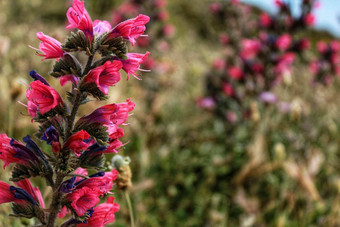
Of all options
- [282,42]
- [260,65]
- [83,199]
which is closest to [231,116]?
[260,65]

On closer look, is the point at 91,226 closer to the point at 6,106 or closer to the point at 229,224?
the point at 229,224

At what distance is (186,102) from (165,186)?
2.73 m

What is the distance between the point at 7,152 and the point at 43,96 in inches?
9.5

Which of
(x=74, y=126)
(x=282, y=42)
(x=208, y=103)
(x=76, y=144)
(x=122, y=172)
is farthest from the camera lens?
(x=208, y=103)

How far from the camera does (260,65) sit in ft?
14.5

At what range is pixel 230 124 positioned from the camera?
4578mm

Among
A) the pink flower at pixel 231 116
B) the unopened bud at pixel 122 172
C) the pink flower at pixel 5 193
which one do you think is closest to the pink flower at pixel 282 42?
the pink flower at pixel 231 116

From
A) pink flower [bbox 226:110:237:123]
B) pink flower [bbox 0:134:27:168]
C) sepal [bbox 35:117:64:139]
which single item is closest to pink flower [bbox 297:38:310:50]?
pink flower [bbox 226:110:237:123]

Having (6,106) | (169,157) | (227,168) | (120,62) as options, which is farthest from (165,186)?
(120,62)

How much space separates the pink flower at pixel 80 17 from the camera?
45.5 inches

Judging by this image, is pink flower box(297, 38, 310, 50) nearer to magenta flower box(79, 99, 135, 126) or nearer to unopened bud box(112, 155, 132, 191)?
unopened bud box(112, 155, 132, 191)

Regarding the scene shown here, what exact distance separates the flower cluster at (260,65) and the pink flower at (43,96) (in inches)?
137

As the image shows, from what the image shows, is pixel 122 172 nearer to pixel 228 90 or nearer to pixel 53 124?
pixel 53 124

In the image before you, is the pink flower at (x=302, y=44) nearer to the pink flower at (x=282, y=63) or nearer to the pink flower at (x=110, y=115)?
the pink flower at (x=282, y=63)
